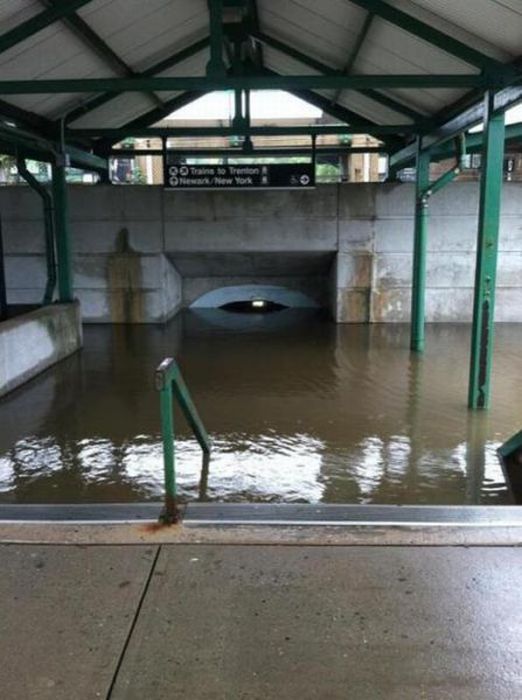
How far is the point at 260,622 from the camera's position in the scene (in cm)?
204

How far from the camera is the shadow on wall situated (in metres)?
A: 13.9

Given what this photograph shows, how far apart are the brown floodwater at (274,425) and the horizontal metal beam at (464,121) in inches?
112

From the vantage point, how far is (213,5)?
579 centimetres

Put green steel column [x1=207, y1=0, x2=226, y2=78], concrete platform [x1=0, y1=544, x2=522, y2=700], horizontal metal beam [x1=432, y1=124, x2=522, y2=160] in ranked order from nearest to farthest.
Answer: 1. concrete platform [x1=0, y1=544, x2=522, y2=700]
2. green steel column [x1=207, y1=0, x2=226, y2=78]
3. horizontal metal beam [x1=432, y1=124, x2=522, y2=160]

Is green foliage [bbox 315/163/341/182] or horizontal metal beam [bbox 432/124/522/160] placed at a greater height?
green foliage [bbox 315/163/341/182]

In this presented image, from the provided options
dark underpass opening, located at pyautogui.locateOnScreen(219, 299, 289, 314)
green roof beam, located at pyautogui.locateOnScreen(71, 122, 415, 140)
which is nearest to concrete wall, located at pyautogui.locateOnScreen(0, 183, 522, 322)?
green roof beam, located at pyautogui.locateOnScreen(71, 122, 415, 140)

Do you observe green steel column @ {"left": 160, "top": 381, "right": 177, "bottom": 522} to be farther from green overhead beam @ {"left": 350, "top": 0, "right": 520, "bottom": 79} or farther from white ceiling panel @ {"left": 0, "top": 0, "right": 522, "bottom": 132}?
green overhead beam @ {"left": 350, "top": 0, "right": 520, "bottom": 79}

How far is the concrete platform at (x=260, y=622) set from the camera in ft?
5.83

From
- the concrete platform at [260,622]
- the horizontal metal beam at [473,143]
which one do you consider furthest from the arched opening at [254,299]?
the concrete platform at [260,622]

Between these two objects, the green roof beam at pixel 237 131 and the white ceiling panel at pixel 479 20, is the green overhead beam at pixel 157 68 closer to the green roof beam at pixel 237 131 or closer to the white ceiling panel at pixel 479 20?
the green roof beam at pixel 237 131

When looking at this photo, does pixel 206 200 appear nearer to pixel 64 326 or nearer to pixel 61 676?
pixel 64 326

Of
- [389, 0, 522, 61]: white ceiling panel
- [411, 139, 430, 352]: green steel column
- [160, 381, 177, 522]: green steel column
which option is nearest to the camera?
[160, 381, 177, 522]: green steel column

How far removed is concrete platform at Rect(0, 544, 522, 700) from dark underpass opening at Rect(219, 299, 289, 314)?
11.5 metres

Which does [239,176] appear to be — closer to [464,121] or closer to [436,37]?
[464,121]
